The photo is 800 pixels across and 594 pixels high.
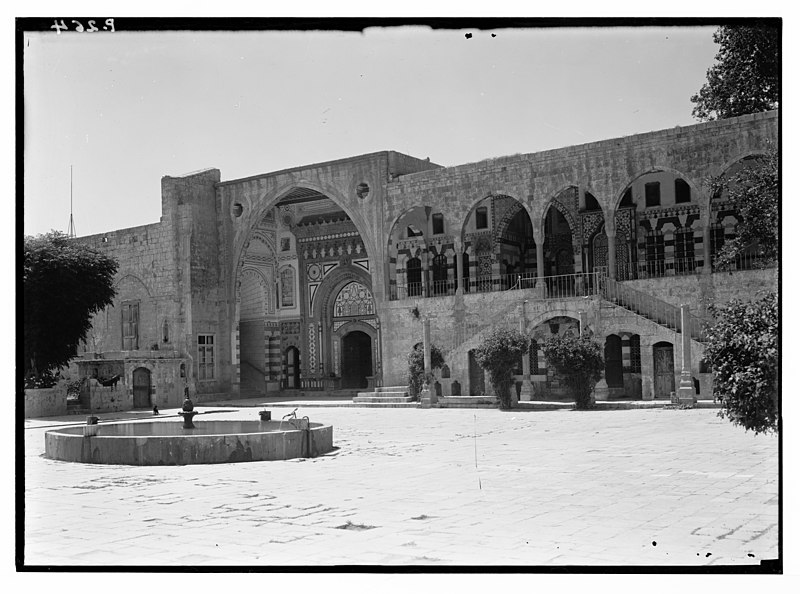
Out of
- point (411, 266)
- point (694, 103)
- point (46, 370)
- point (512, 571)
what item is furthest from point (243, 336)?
point (512, 571)

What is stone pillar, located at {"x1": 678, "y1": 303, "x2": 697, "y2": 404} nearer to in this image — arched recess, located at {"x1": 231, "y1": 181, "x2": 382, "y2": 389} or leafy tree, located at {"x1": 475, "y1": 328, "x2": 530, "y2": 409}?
leafy tree, located at {"x1": 475, "y1": 328, "x2": 530, "y2": 409}

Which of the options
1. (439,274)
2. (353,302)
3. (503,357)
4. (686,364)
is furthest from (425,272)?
(686,364)

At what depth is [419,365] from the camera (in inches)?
983

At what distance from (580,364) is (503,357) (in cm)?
191

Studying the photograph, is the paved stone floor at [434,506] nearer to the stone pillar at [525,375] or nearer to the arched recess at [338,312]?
the stone pillar at [525,375]

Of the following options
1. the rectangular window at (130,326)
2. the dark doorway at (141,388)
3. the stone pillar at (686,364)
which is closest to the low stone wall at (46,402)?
the dark doorway at (141,388)

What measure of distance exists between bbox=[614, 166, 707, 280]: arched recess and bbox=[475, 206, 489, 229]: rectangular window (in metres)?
4.22

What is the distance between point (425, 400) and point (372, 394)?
3.47 meters

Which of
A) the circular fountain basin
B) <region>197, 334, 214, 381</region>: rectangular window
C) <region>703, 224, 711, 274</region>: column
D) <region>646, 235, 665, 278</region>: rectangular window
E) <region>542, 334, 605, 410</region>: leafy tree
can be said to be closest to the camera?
the circular fountain basin

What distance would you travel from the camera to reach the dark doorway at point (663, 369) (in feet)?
71.3

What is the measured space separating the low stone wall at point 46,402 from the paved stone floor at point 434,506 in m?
11.3

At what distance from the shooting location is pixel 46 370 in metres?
25.2

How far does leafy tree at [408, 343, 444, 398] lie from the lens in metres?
24.8

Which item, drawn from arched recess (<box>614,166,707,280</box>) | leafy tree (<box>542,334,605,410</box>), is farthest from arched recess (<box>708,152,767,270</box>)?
leafy tree (<box>542,334,605,410</box>)
